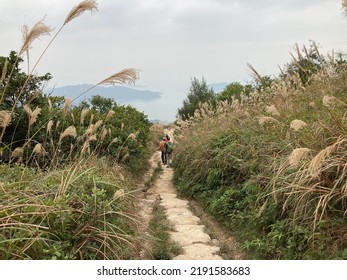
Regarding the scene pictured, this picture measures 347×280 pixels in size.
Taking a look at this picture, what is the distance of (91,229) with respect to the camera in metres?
3.34

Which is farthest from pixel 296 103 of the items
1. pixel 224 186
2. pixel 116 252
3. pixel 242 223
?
pixel 116 252

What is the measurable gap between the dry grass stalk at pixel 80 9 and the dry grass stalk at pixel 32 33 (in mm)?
207

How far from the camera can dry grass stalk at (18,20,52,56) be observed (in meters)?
A: 3.14

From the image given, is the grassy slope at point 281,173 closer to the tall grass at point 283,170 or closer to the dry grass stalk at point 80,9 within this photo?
the tall grass at point 283,170

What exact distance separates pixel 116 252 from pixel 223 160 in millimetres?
3708

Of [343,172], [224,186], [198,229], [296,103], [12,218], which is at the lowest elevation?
[198,229]

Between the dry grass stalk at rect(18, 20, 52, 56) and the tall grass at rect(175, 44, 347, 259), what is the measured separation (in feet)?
7.61

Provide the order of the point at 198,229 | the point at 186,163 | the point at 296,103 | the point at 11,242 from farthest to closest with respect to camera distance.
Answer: the point at 186,163 < the point at 296,103 < the point at 198,229 < the point at 11,242

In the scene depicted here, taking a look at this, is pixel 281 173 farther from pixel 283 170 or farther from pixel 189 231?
pixel 189 231

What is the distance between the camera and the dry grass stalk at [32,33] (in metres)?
3.14

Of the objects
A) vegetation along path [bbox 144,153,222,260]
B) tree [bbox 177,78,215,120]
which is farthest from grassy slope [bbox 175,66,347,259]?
tree [bbox 177,78,215,120]

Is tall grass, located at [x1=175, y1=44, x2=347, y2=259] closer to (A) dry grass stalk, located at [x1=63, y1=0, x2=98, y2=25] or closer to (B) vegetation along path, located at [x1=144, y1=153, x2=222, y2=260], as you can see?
(B) vegetation along path, located at [x1=144, y1=153, x2=222, y2=260]

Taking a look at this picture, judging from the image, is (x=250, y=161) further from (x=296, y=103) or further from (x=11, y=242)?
(x=11, y=242)

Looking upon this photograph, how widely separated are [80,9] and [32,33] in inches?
18.6
